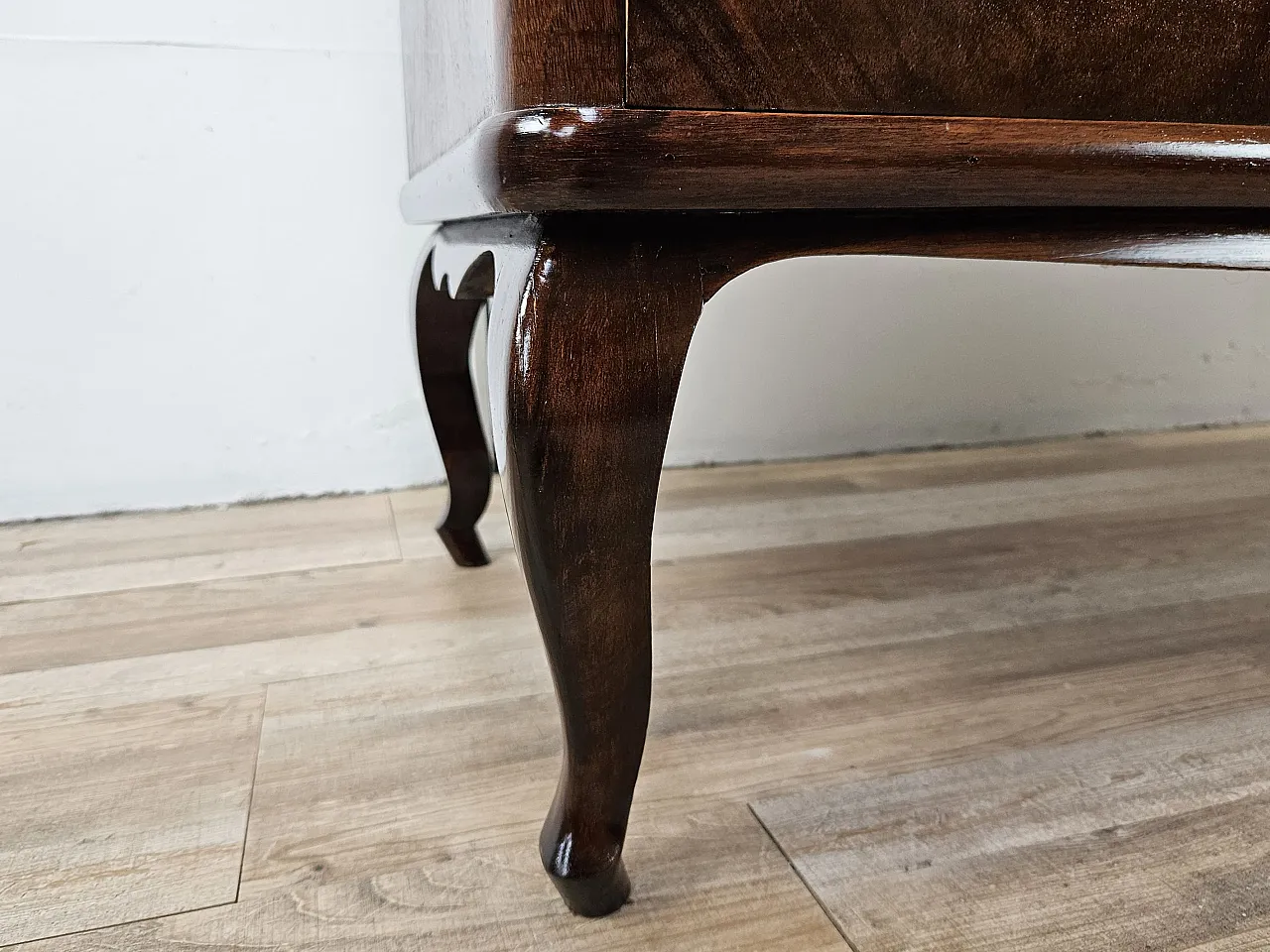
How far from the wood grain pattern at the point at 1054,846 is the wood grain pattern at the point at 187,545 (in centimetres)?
57

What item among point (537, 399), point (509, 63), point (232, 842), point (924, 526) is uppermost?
point (509, 63)

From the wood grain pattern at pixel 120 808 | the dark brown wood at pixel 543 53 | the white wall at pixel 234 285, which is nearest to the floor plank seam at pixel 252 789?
the wood grain pattern at pixel 120 808

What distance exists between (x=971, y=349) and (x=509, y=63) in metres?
1.09

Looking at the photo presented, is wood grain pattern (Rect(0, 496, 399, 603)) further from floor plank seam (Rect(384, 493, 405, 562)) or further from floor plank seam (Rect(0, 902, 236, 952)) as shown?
floor plank seam (Rect(0, 902, 236, 952))

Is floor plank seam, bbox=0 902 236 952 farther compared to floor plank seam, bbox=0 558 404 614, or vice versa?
floor plank seam, bbox=0 558 404 614

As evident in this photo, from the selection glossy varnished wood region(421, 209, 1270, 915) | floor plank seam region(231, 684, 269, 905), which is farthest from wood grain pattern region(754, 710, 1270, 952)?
floor plank seam region(231, 684, 269, 905)

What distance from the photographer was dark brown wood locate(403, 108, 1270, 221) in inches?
13.1

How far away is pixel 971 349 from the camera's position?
131 centimetres

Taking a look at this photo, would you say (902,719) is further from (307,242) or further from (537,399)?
(307,242)

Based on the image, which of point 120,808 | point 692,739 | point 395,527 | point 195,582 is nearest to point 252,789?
point 120,808

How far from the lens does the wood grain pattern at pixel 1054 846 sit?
439 mm

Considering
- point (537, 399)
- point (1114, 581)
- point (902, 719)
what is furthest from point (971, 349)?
point (537, 399)

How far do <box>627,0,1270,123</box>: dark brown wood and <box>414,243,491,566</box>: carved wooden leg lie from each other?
1.50 feet

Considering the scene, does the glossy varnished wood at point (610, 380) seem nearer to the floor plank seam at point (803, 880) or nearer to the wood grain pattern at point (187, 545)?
the floor plank seam at point (803, 880)
